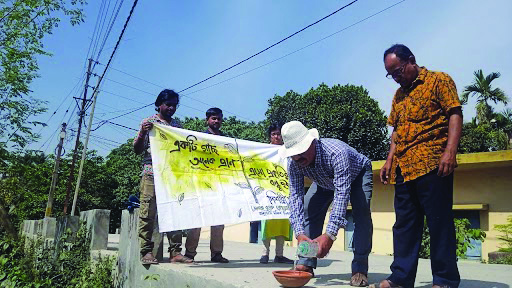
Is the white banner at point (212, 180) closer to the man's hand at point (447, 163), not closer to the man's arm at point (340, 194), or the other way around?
the man's arm at point (340, 194)

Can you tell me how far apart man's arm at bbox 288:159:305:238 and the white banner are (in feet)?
4.39

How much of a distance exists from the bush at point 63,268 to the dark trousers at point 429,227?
11.6 ft

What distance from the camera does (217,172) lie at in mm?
4762

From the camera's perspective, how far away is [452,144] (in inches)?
101

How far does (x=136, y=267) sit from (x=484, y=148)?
993 inches

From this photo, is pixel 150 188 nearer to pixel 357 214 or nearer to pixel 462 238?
pixel 357 214

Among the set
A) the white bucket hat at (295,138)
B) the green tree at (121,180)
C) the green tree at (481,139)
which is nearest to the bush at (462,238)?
the white bucket hat at (295,138)

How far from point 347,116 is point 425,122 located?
19.6 metres

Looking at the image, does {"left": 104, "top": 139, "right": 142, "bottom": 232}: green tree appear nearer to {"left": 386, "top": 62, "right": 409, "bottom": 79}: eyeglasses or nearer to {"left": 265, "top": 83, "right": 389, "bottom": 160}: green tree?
{"left": 265, "top": 83, "right": 389, "bottom": 160}: green tree

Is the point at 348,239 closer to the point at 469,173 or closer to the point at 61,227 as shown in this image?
the point at 469,173

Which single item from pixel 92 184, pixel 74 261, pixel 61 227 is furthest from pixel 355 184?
pixel 92 184

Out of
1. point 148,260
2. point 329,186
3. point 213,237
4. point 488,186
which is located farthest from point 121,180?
point 329,186

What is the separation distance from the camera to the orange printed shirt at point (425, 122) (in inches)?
106

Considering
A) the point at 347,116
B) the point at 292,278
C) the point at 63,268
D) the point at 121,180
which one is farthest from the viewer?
the point at 121,180
